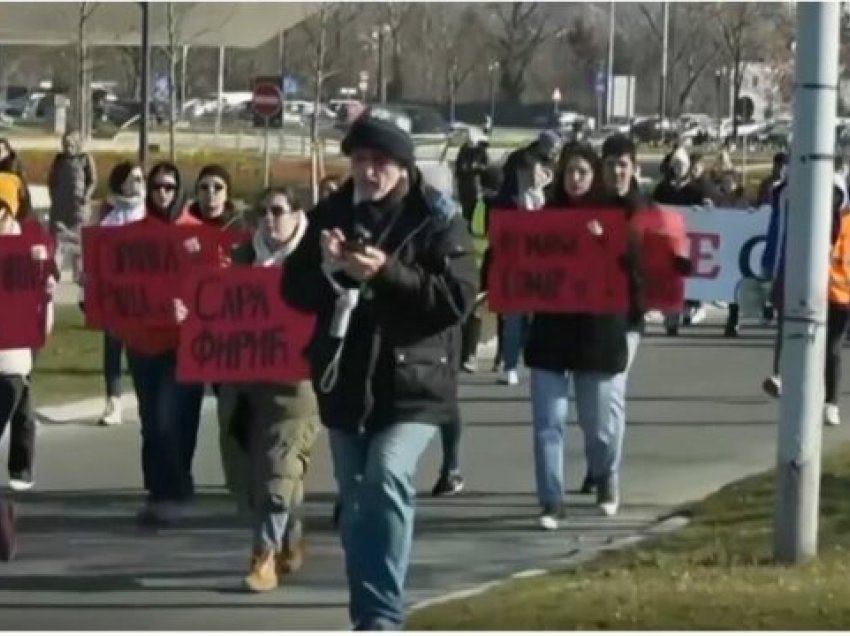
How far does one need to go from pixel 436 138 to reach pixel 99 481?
43160 mm

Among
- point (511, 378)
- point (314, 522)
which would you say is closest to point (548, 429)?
point (314, 522)

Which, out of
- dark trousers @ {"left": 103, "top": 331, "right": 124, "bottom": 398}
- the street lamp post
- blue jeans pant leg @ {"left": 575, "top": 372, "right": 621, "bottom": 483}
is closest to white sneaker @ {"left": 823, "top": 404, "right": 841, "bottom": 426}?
blue jeans pant leg @ {"left": 575, "top": 372, "right": 621, "bottom": 483}

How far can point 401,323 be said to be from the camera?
8.08 m

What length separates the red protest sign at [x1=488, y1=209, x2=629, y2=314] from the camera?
39.3 ft

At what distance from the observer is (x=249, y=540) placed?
37.5ft

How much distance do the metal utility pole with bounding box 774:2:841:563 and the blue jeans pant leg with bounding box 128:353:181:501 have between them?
3393 millimetres

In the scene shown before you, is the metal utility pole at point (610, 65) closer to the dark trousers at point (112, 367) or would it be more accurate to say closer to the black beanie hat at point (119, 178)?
the dark trousers at point (112, 367)

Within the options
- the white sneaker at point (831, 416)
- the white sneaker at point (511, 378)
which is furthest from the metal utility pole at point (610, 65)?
the white sneaker at point (831, 416)

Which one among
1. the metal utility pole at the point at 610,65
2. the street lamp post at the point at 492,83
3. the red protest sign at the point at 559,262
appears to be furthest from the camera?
the street lamp post at the point at 492,83

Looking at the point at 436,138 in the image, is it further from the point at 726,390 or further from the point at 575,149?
the point at 575,149

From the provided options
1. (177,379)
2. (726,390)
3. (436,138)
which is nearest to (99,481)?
(177,379)

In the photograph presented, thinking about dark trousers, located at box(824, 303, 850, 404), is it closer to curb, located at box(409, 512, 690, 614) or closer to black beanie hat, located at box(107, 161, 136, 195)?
curb, located at box(409, 512, 690, 614)

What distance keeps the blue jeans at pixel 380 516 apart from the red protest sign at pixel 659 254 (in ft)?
13.5

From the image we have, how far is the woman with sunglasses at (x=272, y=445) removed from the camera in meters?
10.1
